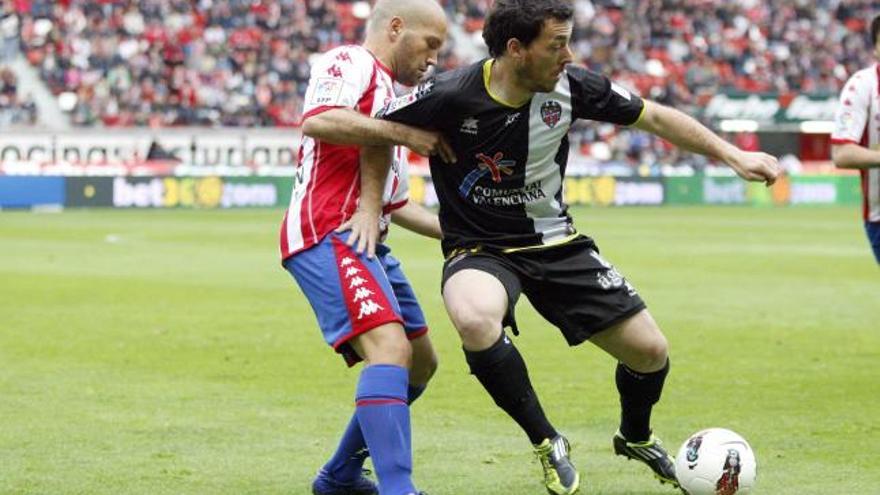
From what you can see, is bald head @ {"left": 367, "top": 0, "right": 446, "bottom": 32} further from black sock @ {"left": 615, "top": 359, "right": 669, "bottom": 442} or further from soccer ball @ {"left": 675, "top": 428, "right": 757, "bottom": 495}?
soccer ball @ {"left": 675, "top": 428, "right": 757, "bottom": 495}

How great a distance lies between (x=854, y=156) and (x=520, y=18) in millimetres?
3411

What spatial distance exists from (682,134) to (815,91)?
4512 cm

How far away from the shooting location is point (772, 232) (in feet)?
100

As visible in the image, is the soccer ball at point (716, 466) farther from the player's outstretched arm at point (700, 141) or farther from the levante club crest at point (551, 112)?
the levante club crest at point (551, 112)

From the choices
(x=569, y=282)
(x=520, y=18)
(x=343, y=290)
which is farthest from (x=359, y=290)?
(x=520, y=18)

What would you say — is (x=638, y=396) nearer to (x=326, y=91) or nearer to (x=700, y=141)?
(x=700, y=141)

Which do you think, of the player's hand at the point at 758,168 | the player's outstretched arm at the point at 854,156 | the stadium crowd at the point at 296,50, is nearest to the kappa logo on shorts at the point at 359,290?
the player's hand at the point at 758,168

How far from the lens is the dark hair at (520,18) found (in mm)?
6383

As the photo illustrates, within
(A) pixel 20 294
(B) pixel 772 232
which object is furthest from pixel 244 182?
(A) pixel 20 294

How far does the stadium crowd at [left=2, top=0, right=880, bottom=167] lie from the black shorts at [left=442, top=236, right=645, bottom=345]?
123 ft

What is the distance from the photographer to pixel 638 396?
A: 7.02 m

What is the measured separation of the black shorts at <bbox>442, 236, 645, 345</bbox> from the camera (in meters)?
6.73

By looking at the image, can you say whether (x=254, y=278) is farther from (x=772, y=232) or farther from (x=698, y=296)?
(x=772, y=232)

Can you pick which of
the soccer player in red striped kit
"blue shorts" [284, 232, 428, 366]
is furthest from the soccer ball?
the soccer player in red striped kit
